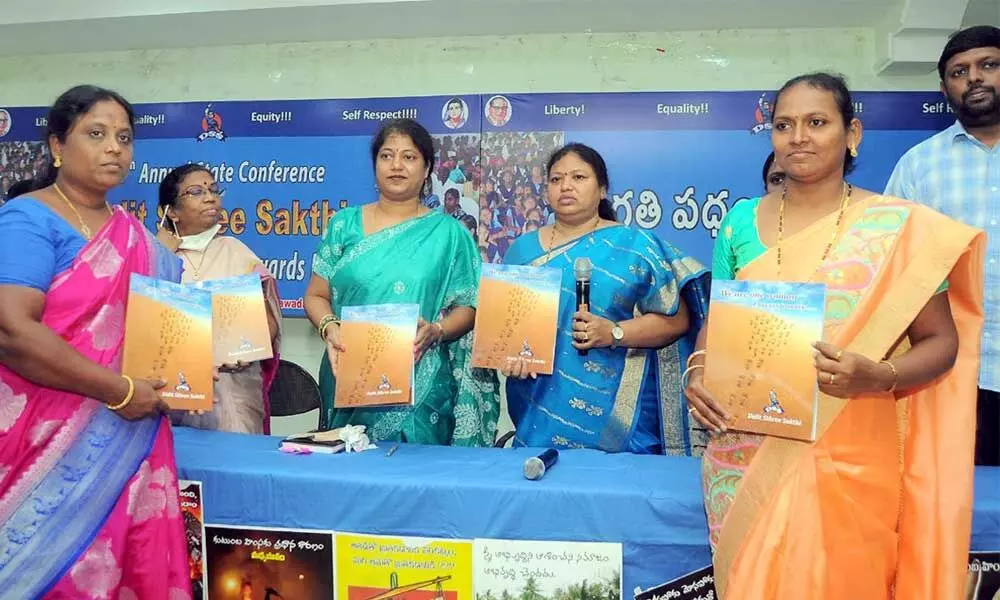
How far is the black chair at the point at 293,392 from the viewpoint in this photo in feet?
11.3

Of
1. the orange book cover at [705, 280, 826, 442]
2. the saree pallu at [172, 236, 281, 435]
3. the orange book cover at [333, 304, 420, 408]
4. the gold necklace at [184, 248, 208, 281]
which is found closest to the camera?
the orange book cover at [705, 280, 826, 442]

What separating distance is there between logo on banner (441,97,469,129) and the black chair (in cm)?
185

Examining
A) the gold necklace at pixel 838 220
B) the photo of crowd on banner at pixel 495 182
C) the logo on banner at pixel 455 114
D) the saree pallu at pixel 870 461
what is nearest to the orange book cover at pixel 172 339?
the saree pallu at pixel 870 461

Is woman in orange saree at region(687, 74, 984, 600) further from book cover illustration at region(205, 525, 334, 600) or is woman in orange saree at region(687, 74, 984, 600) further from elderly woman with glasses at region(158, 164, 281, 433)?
elderly woman with glasses at region(158, 164, 281, 433)

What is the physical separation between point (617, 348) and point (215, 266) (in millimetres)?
1692

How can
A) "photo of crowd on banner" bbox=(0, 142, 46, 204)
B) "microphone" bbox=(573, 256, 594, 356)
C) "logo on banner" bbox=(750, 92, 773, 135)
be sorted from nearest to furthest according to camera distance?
"microphone" bbox=(573, 256, 594, 356) < "logo on banner" bbox=(750, 92, 773, 135) < "photo of crowd on banner" bbox=(0, 142, 46, 204)

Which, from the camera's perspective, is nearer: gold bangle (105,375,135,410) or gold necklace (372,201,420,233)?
gold bangle (105,375,135,410)

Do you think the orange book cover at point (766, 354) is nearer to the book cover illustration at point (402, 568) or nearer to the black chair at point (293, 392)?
the book cover illustration at point (402, 568)

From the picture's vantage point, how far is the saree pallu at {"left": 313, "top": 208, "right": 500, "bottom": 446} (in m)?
2.63

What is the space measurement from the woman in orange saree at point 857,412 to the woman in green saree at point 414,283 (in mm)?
1166

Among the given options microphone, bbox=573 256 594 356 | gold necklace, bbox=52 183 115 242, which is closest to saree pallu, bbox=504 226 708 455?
microphone, bbox=573 256 594 356

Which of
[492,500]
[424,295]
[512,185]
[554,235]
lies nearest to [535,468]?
[492,500]

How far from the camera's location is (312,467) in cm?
196

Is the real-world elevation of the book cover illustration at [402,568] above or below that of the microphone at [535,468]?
below
